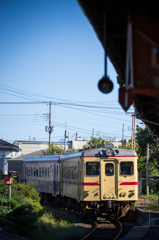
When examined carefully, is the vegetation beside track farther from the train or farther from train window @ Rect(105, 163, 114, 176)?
train window @ Rect(105, 163, 114, 176)

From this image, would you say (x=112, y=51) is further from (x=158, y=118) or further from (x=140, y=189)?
(x=140, y=189)

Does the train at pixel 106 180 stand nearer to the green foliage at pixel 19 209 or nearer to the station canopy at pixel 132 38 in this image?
the green foliage at pixel 19 209

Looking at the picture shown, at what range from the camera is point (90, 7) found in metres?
5.68

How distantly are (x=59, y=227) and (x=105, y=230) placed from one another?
1.91 metres

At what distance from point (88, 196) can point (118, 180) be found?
1.48 m

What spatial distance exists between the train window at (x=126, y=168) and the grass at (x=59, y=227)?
2749 millimetres

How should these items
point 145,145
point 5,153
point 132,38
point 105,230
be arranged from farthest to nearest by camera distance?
point 5,153 < point 145,145 < point 105,230 < point 132,38

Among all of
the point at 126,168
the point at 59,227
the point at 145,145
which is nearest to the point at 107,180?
the point at 126,168

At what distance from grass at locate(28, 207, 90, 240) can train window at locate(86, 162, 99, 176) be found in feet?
7.24

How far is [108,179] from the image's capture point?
51.7 ft

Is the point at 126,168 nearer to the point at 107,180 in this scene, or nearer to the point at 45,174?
the point at 107,180

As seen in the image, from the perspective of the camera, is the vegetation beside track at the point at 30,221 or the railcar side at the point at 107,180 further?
the railcar side at the point at 107,180

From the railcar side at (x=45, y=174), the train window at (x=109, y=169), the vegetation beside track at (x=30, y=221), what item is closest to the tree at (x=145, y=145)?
the railcar side at (x=45, y=174)

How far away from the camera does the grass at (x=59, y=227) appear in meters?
13.2
